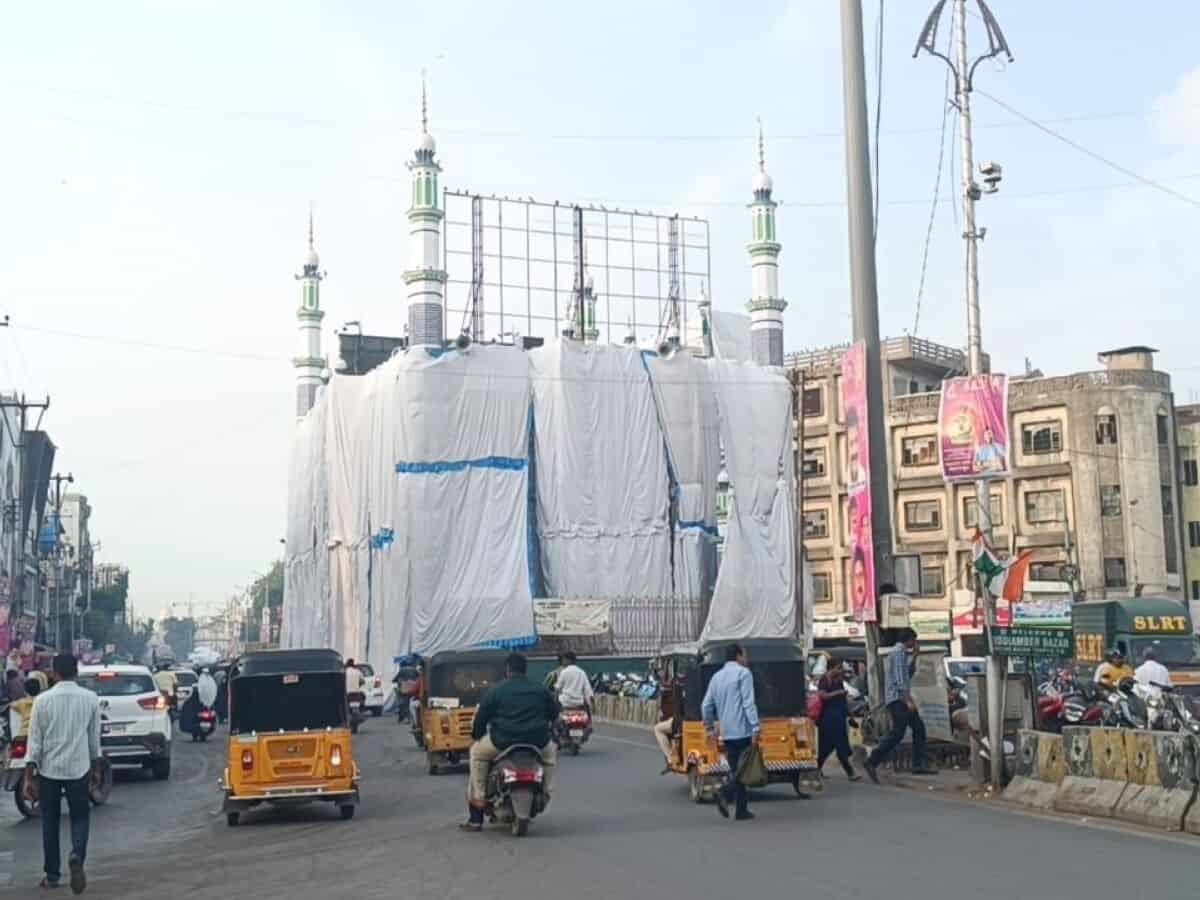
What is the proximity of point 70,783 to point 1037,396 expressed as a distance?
51.8 meters

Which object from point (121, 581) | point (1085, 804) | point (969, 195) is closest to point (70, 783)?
point (1085, 804)

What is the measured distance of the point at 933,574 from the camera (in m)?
60.4

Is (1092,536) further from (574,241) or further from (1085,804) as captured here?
(1085,804)

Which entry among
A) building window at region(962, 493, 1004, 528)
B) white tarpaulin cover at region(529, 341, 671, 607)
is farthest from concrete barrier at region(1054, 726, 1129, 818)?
building window at region(962, 493, 1004, 528)

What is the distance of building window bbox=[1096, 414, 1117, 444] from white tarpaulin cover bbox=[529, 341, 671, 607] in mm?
17315

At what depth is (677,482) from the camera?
53.8 meters

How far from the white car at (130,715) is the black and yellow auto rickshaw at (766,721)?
28.8 ft

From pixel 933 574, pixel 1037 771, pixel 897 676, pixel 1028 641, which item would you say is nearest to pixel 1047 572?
pixel 933 574

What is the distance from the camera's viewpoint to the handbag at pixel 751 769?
44.8 feet

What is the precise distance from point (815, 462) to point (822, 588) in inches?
232

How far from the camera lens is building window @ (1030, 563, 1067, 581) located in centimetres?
5597

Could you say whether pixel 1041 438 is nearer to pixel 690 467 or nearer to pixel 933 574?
pixel 933 574

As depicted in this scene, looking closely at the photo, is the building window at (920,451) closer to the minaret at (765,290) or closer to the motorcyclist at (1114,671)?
the minaret at (765,290)

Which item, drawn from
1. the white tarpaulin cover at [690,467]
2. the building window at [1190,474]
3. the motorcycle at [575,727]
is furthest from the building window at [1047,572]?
the motorcycle at [575,727]
